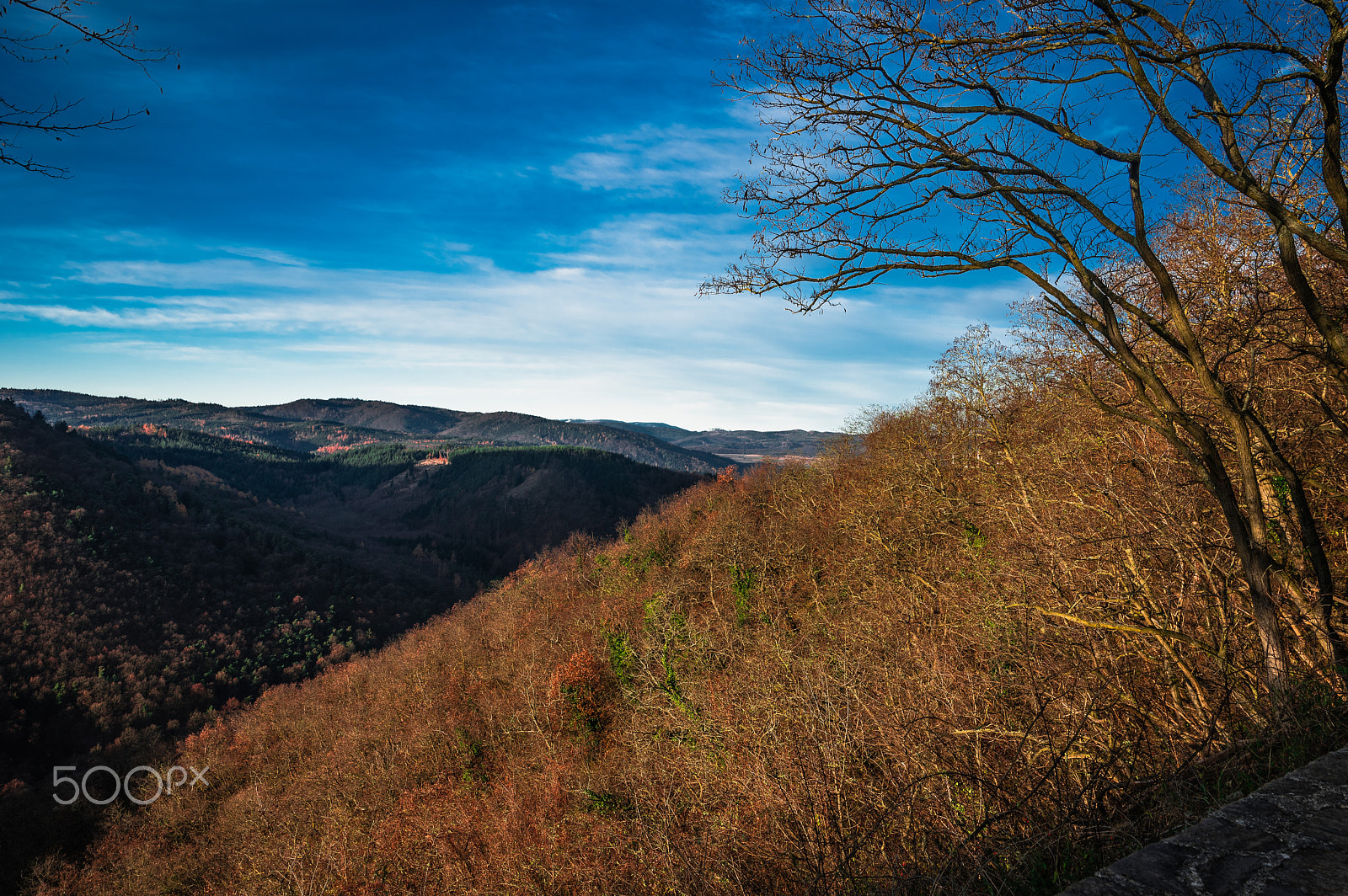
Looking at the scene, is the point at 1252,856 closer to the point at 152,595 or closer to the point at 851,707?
the point at 851,707

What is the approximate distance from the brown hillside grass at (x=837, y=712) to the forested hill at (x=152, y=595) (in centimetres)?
3728

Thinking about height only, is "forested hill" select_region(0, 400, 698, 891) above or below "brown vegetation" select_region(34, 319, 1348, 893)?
below

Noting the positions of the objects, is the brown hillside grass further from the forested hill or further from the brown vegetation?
the forested hill

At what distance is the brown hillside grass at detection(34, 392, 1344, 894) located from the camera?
191 inches

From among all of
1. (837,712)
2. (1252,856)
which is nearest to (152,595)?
(837,712)

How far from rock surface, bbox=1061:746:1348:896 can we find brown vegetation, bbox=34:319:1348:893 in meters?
1.22

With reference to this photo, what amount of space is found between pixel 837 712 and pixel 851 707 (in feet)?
9.68

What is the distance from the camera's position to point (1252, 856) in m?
1.68

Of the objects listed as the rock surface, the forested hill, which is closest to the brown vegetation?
the rock surface

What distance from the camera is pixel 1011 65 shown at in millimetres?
4758

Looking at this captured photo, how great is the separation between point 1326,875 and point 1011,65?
215 inches

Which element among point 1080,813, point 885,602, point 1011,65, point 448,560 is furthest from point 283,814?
point 448,560

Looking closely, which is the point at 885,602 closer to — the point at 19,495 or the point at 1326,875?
the point at 1326,875

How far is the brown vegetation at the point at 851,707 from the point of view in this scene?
4.83 meters
